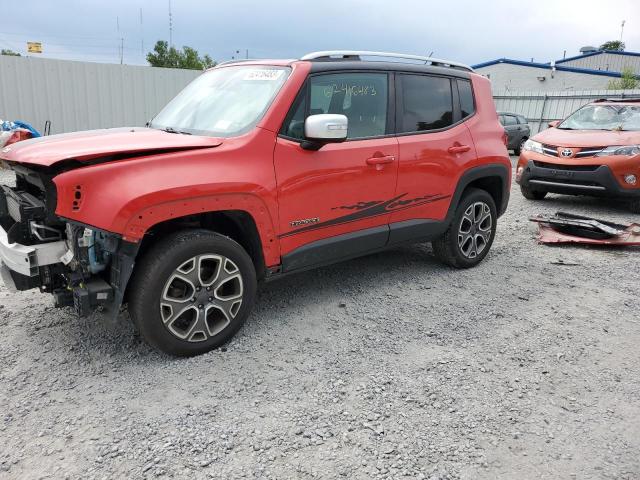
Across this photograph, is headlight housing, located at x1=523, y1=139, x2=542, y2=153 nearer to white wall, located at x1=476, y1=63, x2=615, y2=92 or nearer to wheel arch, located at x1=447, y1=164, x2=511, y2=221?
wheel arch, located at x1=447, y1=164, x2=511, y2=221

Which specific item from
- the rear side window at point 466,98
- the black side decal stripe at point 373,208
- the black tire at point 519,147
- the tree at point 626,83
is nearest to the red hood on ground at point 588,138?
the rear side window at point 466,98

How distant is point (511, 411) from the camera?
2877mm

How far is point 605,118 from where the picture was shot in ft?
29.1

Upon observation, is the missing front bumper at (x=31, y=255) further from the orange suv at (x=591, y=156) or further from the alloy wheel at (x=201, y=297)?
the orange suv at (x=591, y=156)

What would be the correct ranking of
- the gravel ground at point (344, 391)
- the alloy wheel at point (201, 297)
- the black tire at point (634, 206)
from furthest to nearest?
the black tire at point (634, 206), the alloy wheel at point (201, 297), the gravel ground at point (344, 391)

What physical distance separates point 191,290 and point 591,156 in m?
7.06

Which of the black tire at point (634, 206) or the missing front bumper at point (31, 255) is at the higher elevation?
the missing front bumper at point (31, 255)

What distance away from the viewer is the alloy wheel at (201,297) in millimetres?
3148

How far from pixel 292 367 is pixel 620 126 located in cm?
777

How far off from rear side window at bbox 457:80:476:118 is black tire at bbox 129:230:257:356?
9.00 feet

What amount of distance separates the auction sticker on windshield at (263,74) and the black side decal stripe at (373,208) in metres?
1.05

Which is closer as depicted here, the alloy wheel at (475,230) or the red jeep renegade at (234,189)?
the red jeep renegade at (234,189)

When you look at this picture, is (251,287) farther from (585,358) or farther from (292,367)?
(585,358)

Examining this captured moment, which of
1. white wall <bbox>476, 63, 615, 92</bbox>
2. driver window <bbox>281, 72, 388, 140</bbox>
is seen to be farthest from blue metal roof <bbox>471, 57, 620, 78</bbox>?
driver window <bbox>281, 72, 388, 140</bbox>
